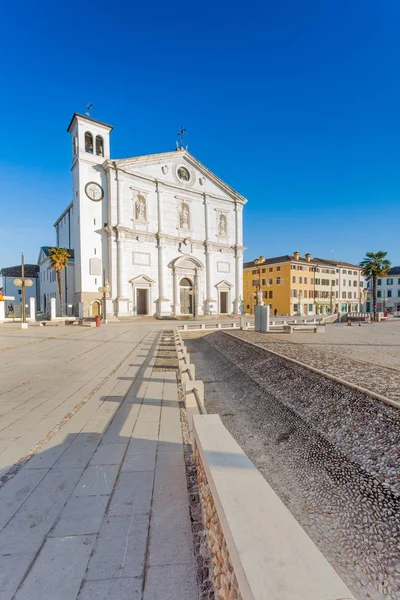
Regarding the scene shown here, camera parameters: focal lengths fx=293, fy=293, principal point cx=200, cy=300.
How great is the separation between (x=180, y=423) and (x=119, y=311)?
28.9 meters

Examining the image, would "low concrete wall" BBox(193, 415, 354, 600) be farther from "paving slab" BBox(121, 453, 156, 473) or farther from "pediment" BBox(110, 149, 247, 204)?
"pediment" BBox(110, 149, 247, 204)

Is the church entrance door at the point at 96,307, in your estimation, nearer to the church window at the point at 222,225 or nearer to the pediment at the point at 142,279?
the pediment at the point at 142,279

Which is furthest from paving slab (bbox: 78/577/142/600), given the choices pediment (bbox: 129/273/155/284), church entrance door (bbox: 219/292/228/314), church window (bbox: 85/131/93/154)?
church entrance door (bbox: 219/292/228/314)

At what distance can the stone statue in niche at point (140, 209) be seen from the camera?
34750 mm

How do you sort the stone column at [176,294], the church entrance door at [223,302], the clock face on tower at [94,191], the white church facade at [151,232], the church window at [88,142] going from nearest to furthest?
the clock face on tower at [94,191], the white church facade at [151,232], the church window at [88,142], the stone column at [176,294], the church entrance door at [223,302]

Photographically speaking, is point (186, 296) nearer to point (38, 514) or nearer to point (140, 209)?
point (140, 209)

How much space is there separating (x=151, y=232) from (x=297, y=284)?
1156 inches

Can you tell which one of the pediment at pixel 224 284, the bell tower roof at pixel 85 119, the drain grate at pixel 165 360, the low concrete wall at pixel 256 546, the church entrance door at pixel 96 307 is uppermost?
the bell tower roof at pixel 85 119

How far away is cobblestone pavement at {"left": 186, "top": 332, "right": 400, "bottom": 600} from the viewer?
353cm

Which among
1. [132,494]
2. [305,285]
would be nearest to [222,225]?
[305,285]

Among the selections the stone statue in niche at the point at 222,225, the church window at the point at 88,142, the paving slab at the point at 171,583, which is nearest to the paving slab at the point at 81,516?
the paving slab at the point at 171,583

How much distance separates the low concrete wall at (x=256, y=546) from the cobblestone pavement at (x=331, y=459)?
2386 mm

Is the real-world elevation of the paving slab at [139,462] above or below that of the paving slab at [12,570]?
below

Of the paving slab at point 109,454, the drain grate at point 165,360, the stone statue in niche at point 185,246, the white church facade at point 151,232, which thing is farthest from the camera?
the stone statue in niche at point 185,246
